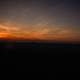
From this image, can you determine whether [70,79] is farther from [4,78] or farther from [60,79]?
[4,78]

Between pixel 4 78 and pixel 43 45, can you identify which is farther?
pixel 43 45

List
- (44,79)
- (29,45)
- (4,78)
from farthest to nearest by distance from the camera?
(29,45)
(44,79)
(4,78)

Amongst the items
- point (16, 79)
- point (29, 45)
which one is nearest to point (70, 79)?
point (16, 79)

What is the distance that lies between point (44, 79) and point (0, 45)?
17.4 metres

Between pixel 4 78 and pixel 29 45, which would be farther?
pixel 29 45

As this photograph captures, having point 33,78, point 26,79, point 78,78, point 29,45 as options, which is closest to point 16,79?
point 26,79

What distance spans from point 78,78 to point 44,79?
2255 mm

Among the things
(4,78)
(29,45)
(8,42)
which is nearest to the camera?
(4,78)

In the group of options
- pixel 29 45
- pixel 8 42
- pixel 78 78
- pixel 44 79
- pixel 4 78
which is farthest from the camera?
pixel 29 45

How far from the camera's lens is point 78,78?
7176mm

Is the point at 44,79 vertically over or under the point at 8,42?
under

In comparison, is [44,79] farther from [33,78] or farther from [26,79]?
[26,79]

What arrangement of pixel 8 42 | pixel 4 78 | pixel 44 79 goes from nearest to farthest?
pixel 4 78 → pixel 44 79 → pixel 8 42

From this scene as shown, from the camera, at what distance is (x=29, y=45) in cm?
3262
